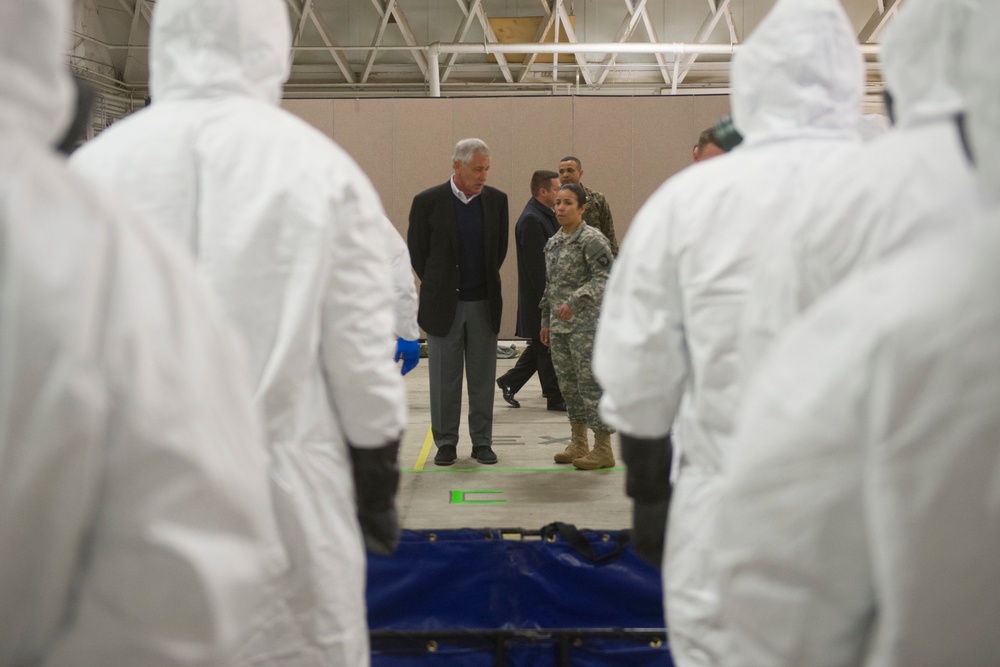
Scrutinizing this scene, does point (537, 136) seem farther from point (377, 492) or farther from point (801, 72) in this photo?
point (377, 492)

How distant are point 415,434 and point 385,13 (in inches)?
295

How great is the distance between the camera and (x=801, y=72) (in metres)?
2.05

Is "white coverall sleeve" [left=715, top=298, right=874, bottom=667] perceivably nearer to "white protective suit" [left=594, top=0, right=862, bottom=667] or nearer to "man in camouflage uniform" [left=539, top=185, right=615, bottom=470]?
"white protective suit" [left=594, top=0, right=862, bottom=667]

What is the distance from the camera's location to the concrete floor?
4.52 metres

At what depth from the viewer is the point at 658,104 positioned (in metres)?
11.5

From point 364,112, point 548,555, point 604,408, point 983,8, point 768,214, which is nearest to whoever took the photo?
point 983,8

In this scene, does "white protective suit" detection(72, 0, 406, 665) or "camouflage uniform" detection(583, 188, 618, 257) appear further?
"camouflage uniform" detection(583, 188, 618, 257)

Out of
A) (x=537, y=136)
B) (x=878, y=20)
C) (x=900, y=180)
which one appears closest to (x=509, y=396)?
(x=537, y=136)

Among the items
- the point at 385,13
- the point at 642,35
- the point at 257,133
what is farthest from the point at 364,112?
the point at 257,133

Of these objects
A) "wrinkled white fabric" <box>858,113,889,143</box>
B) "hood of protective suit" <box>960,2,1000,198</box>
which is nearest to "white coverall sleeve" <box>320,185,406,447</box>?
"hood of protective suit" <box>960,2,1000,198</box>

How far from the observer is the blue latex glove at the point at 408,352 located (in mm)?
5752

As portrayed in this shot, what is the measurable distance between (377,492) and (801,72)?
4.23ft

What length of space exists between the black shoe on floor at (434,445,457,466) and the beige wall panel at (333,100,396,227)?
20.6 feet

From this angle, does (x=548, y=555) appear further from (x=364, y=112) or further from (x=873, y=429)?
(x=364, y=112)
